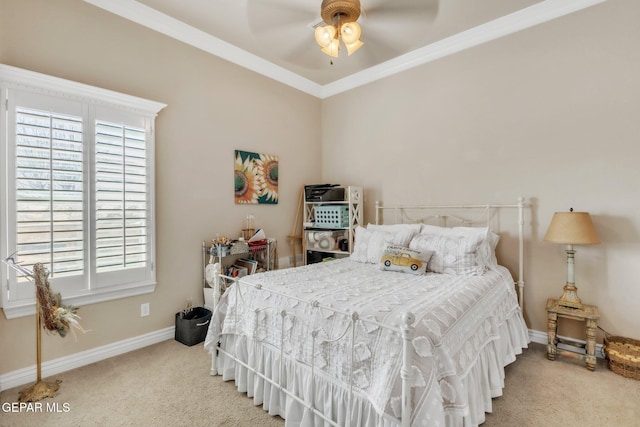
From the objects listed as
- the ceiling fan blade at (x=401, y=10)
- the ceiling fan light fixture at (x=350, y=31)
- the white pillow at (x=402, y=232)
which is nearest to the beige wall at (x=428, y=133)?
the white pillow at (x=402, y=232)

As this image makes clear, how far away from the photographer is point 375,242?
3123 millimetres

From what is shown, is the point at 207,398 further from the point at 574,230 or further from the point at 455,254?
the point at 574,230

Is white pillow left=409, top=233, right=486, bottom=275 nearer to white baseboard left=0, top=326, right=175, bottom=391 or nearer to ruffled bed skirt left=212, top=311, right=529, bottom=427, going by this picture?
ruffled bed skirt left=212, top=311, right=529, bottom=427

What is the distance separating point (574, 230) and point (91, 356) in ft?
13.1

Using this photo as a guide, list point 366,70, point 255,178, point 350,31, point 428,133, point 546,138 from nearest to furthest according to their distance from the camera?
point 350,31
point 546,138
point 428,133
point 255,178
point 366,70

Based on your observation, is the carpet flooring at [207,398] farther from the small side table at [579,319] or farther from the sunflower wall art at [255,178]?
the sunflower wall art at [255,178]

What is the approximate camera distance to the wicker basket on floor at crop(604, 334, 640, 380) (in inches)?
87.7

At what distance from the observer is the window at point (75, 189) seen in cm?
213

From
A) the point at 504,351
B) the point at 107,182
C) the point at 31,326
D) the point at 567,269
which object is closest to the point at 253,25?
the point at 107,182

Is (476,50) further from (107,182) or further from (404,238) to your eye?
(107,182)

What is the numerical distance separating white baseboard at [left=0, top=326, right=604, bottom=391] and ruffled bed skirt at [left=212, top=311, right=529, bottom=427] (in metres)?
0.97

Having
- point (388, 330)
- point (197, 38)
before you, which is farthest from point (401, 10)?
point (197, 38)

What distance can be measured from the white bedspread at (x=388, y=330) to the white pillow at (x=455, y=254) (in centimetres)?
11

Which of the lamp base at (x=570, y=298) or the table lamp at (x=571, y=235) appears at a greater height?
the table lamp at (x=571, y=235)
